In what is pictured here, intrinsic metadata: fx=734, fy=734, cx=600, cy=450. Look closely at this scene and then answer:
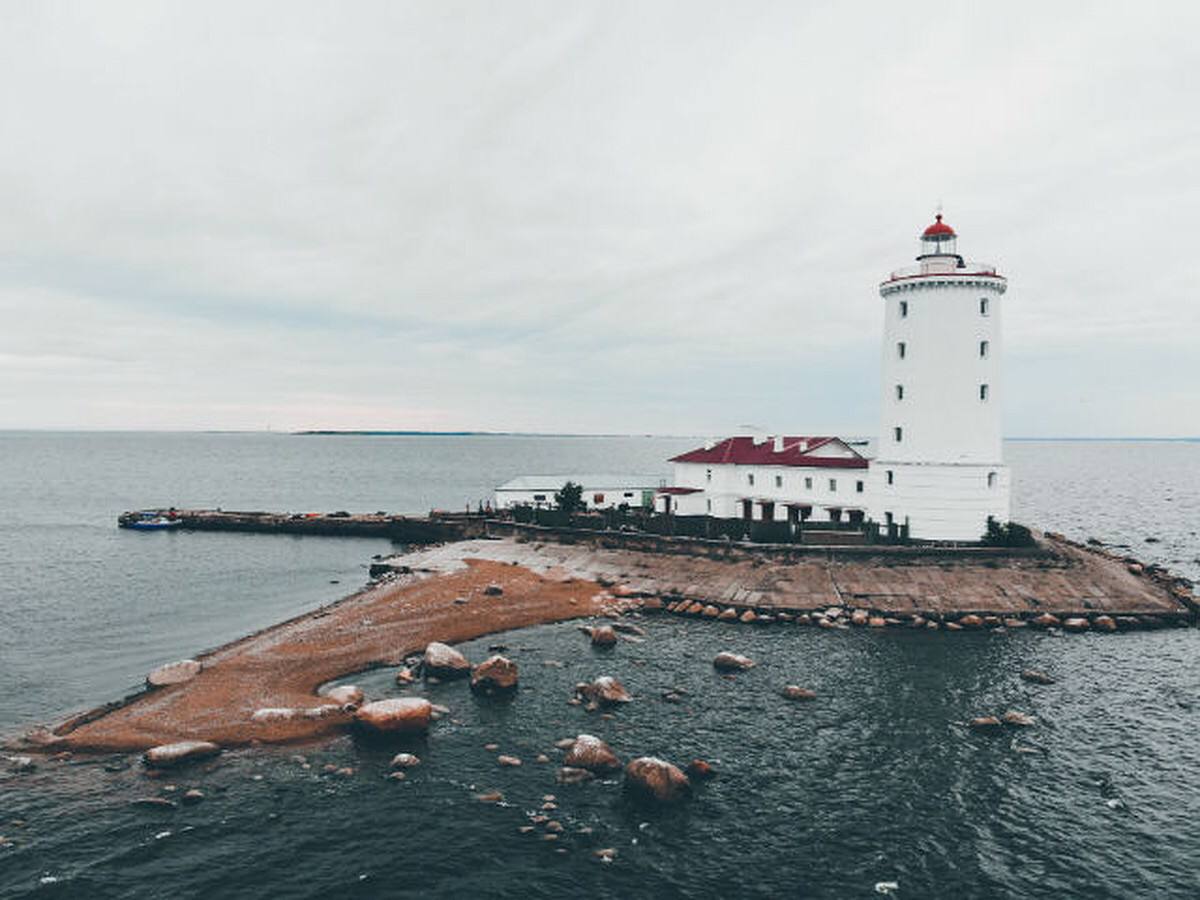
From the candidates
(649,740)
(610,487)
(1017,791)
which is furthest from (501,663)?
(610,487)

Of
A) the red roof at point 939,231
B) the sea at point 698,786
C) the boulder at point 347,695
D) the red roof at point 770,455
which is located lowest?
the sea at point 698,786

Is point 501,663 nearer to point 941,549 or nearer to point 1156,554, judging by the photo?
point 941,549

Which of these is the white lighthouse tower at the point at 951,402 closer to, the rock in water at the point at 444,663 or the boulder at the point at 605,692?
the boulder at the point at 605,692

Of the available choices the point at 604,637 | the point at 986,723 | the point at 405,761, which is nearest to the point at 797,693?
the point at 986,723

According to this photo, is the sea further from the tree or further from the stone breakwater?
the tree

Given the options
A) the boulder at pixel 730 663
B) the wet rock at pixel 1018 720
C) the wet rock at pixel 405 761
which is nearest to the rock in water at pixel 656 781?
the wet rock at pixel 405 761

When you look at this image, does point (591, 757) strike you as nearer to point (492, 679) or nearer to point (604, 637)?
point (492, 679)
